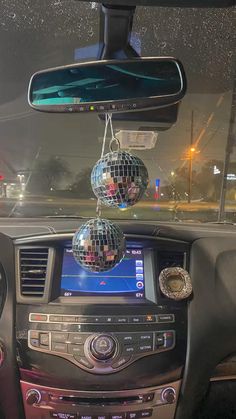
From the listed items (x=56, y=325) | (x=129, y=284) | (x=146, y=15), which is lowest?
(x=56, y=325)

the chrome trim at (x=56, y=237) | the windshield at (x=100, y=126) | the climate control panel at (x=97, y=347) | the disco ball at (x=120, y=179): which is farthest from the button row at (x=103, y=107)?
the climate control panel at (x=97, y=347)

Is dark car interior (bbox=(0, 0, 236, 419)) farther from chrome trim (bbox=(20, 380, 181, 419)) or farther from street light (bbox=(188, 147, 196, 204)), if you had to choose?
street light (bbox=(188, 147, 196, 204))

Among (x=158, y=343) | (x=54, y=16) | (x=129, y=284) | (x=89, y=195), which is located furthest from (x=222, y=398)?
(x=54, y=16)

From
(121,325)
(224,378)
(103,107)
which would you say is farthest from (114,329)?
(103,107)

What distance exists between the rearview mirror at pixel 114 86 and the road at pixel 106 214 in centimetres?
101

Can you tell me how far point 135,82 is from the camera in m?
1.83

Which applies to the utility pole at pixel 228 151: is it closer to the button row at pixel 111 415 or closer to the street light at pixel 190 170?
the street light at pixel 190 170

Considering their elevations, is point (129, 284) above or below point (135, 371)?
above

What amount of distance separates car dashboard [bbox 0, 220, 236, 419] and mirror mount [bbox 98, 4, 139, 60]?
816 millimetres

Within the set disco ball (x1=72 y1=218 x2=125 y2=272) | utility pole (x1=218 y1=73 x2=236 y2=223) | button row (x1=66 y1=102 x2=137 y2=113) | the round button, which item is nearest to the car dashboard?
the round button

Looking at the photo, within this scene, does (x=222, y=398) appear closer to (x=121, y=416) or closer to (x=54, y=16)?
(x=121, y=416)

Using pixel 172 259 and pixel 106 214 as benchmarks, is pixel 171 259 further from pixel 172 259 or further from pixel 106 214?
pixel 106 214

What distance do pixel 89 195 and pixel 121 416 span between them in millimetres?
1194

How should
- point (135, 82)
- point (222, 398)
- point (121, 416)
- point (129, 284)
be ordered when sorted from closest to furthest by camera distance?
point (135, 82), point (121, 416), point (129, 284), point (222, 398)
